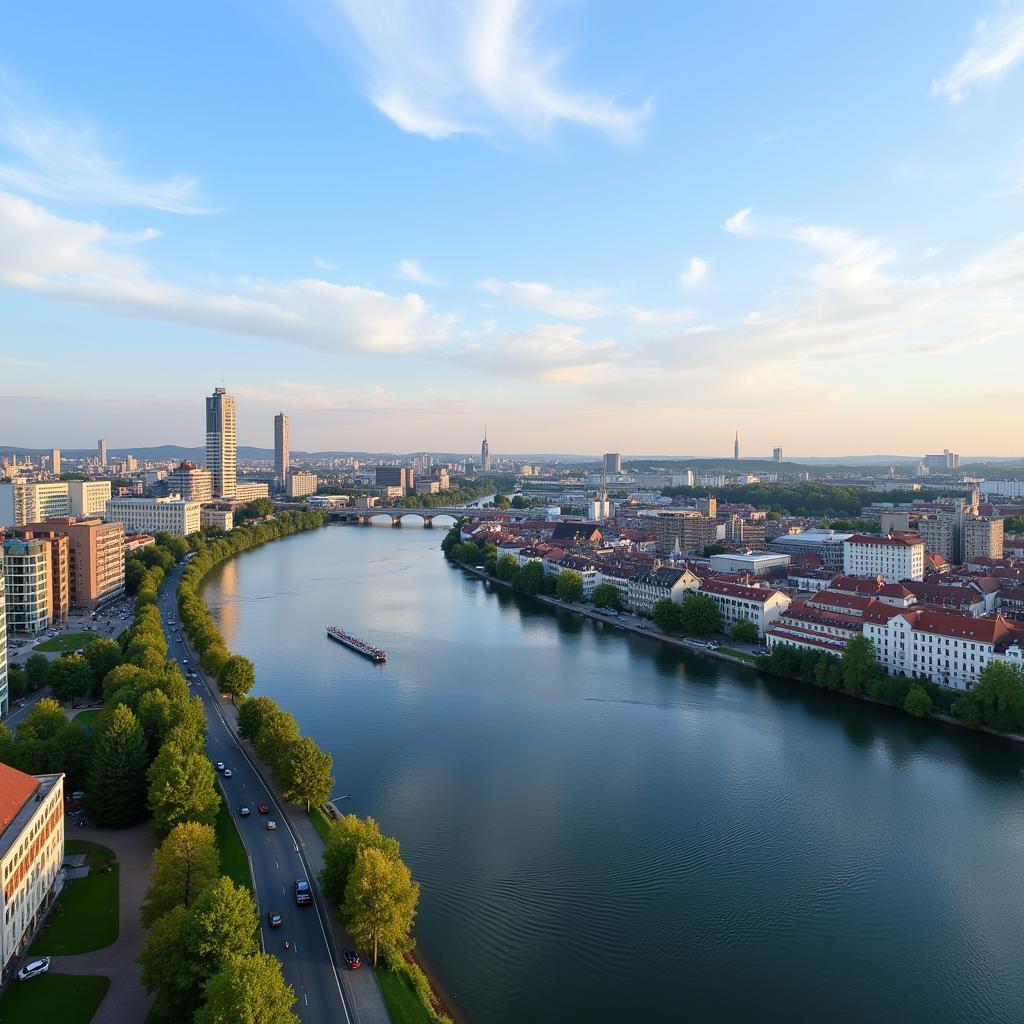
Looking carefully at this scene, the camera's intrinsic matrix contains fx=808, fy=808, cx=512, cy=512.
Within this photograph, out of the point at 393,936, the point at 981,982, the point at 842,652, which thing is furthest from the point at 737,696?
the point at 393,936

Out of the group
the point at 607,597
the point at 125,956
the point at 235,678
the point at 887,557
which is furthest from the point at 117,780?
the point at 887,557

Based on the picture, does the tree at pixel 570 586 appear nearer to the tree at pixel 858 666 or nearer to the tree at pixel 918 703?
the tree at pixel 858 666

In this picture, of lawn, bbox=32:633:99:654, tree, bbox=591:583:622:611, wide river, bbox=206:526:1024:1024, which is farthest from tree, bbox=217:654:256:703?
tree, bbox=591:583:622:611

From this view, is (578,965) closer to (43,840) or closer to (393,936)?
(393,936)

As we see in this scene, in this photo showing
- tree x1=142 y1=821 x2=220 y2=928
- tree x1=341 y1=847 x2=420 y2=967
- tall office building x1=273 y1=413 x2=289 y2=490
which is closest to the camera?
tree x1=341 y1=847 x2=420 y2=967

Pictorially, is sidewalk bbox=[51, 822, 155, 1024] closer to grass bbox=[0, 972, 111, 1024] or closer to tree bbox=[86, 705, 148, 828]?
grass bbox=[0, 972, 111, 1024]

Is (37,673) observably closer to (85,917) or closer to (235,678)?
(235,678)
